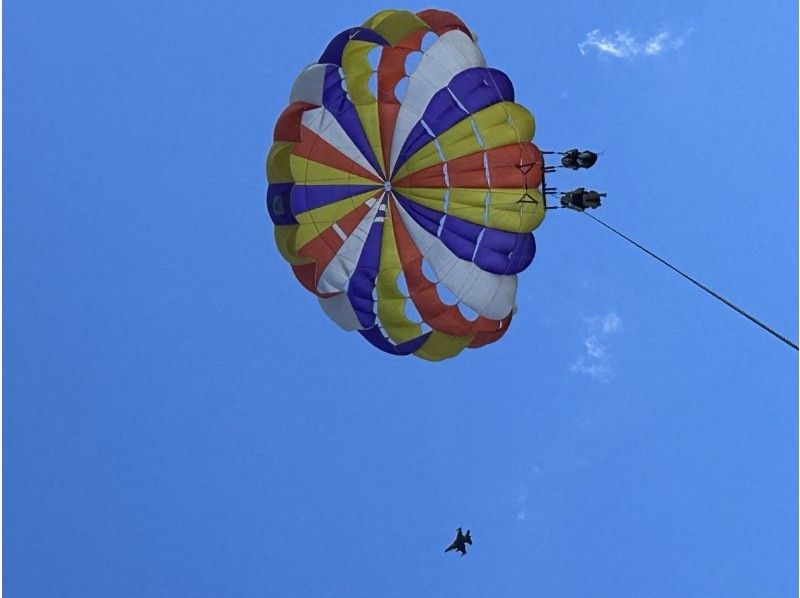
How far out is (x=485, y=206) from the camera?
18.1 metres

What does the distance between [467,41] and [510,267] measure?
15.2ft

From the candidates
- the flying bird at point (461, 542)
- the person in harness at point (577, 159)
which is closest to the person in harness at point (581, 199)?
the person in harness at point (577, 159)

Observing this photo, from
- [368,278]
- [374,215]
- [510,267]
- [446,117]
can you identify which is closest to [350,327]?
[368,278]

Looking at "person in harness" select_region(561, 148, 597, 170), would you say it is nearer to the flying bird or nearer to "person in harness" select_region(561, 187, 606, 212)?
"person in harness" select_region(561, 187, 606, 212)

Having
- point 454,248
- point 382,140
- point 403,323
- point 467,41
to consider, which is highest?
point 467,41

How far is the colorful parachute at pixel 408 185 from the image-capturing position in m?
18.1

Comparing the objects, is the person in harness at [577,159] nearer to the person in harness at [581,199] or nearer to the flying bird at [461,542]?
the person in harness at [581,199]

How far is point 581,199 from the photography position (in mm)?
17250

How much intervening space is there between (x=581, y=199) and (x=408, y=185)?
351cm

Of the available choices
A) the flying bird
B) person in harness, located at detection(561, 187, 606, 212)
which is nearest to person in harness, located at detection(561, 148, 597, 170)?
person in harness, located at detection(561, 187, 606, 212)

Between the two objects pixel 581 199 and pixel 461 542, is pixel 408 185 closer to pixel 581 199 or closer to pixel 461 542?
pixel 581 199

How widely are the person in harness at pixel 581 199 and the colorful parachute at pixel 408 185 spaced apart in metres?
0.60

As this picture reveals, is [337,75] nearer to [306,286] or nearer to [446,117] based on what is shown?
[446,117]

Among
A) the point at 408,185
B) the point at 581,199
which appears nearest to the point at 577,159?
the point at 581,199
